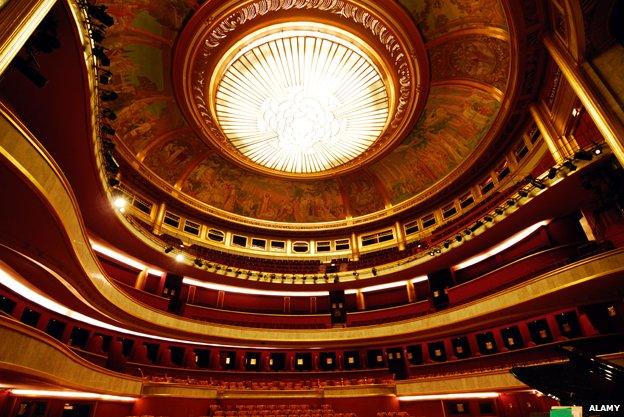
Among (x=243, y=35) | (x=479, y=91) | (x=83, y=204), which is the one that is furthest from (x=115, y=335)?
(x=479, y=91)

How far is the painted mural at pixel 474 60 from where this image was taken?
1084cm

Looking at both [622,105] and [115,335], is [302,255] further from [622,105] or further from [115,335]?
[622,105]

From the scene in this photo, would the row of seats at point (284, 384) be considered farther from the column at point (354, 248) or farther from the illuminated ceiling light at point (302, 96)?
the illuminated ceiling light at point (302, 96)

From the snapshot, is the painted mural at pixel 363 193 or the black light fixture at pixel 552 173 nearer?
the black light fixture at pixel 552 173

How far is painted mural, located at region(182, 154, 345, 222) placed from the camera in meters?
16.5

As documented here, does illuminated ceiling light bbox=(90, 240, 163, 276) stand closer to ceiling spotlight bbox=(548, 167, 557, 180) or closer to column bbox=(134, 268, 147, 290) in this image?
column bbox=(134, 268, 147, 290)

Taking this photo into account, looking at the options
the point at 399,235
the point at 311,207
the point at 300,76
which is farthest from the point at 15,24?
the point at 399,235

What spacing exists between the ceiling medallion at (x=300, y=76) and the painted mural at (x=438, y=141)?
39.3 inches

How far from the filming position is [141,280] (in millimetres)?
13758

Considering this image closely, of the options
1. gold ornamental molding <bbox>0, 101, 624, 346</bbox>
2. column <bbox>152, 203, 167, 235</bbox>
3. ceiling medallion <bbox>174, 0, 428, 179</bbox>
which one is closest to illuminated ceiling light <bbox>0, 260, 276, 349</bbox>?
gold ornamental molding <bbox>0, 101, 624, 346</bbox>

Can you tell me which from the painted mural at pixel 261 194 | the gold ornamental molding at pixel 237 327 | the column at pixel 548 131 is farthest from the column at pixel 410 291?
the column at pixel 548 131

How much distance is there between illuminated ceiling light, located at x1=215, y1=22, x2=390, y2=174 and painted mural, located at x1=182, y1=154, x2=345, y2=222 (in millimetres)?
2092

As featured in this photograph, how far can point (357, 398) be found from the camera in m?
11.8

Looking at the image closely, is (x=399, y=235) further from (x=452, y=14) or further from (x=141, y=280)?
(x=141, y=280)
